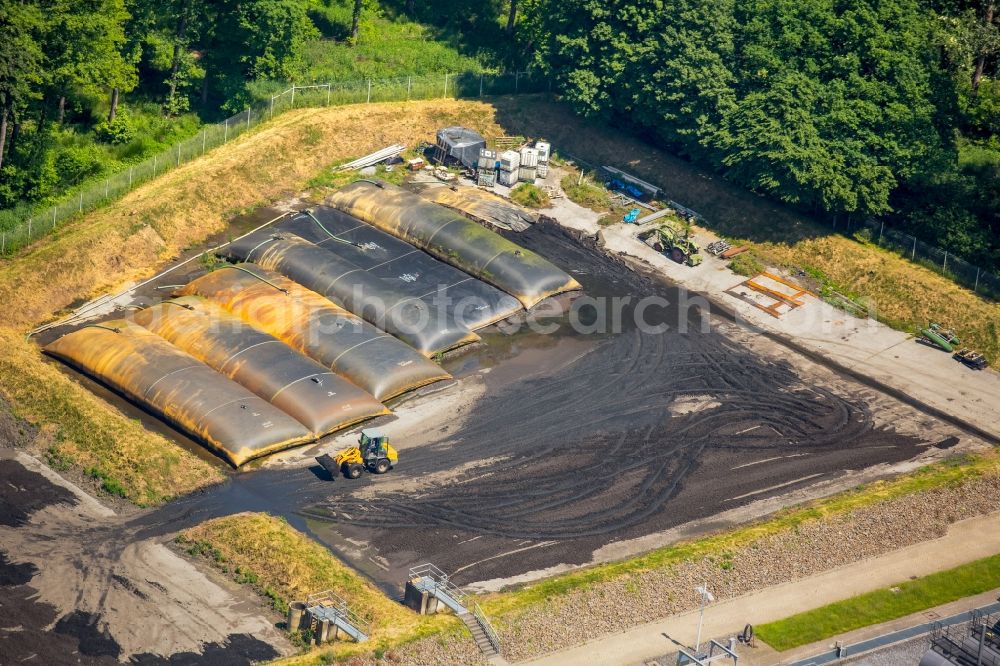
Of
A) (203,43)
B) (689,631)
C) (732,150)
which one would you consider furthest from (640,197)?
(689,631)

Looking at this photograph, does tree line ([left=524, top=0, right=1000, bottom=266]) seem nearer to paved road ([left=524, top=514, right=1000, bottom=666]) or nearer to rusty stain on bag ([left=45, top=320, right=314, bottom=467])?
paved road ([left=524, top=514, right=1000, bottom=666])

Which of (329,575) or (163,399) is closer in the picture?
(329,575)

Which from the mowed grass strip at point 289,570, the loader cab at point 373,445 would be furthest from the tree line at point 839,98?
the mowed grass strip at point 289,570

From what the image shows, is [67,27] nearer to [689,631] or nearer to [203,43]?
[203,43]

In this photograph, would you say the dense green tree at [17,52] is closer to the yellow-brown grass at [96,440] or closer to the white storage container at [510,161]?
the yellow-brown grass at [96,440]

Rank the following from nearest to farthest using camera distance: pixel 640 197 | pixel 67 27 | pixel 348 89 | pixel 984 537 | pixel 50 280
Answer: pixel 984 537, pixel 50 280, pixel 67 27, pixel 640 197, pixel 348 89

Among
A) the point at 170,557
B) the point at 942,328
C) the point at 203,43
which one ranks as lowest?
the point at 170,557

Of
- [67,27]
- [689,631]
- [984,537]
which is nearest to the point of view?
[689,631]
